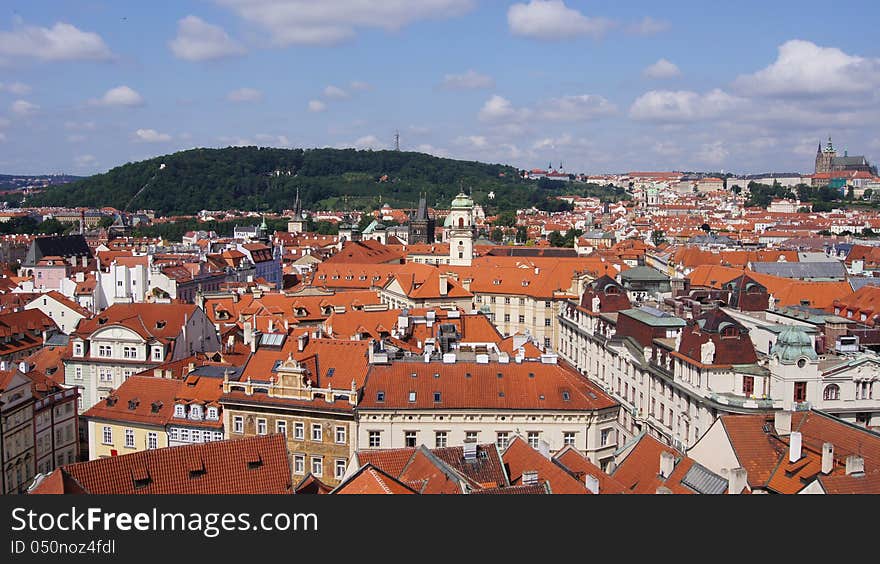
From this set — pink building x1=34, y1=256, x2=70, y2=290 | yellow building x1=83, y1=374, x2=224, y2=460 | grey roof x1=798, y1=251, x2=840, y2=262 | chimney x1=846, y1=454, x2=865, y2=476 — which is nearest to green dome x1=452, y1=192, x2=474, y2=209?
grey roof x1=798, y1=251, x2=840, y2=262

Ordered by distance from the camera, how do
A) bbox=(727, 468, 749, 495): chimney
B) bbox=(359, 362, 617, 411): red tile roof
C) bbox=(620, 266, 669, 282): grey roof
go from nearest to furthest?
bbox=(727, 468, 749, 495): chimney, bbox=(359, 362, 617, 411): red tile roof, bbox=(620, 266, 669, 282): grey roof

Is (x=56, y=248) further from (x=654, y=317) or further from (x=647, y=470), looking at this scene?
(x=647, y=470)

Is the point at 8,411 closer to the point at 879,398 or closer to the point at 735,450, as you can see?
the point at 735,450

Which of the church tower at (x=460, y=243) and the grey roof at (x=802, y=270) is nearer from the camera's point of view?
the grey roof at (x=802, y=270)

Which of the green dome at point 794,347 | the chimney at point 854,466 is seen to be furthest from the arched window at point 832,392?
the chimney at point 854,466

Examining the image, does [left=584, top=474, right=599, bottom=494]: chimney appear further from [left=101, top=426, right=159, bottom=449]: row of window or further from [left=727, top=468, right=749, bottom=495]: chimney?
[left=101, top=426, right=159, bottom=449]: row of window

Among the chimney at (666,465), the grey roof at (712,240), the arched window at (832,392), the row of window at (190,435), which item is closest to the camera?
the chimney at (666,465)

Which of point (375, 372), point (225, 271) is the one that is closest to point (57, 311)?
point (225, 271)

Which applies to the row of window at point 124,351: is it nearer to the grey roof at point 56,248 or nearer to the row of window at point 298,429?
the row of window at point 298,429
